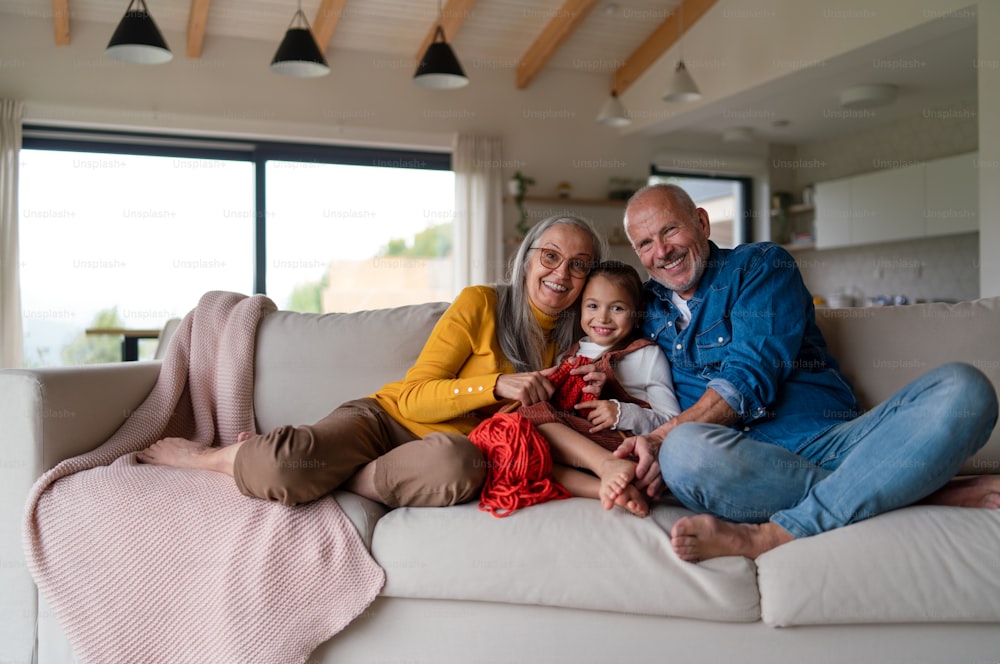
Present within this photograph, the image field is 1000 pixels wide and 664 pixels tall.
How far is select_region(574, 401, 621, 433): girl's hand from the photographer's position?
6.16 feet

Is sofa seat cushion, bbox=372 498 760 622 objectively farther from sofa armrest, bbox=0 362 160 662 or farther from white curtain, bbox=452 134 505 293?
white curtain, bbox=452 134 505 293

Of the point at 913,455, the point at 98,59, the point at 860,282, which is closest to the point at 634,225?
the point at 913,455

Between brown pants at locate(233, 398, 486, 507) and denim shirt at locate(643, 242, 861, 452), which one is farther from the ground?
denim shirt at locate(643, 242, 861, 452)

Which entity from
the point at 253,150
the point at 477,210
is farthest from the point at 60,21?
the point at 477,210

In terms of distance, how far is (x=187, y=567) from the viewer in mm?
1616

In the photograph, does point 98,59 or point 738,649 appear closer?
point 738,649

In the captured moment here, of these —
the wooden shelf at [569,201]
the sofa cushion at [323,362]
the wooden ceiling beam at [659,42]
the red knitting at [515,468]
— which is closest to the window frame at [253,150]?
the wooden shelf at [569,201]

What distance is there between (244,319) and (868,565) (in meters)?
1.76

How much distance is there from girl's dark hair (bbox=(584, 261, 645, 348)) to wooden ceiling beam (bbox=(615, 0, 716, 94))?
451cm

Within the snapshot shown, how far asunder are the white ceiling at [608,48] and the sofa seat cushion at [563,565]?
401cm

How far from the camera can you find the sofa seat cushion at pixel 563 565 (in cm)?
150

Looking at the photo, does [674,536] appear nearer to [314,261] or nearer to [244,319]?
[244,319]

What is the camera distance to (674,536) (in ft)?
5.00

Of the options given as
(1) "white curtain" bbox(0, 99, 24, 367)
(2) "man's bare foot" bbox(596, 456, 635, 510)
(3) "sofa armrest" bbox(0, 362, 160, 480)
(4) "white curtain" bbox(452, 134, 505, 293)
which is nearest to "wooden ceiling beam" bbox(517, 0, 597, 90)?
(4) "white curtain" bbox(452, 134, 505, 293)
